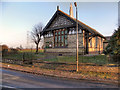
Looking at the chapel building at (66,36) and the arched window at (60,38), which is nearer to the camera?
the chapel building at (66,36)

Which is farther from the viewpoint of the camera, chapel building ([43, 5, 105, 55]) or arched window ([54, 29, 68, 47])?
arched window ([54, 29, 68, 47])

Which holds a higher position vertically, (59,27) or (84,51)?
(59,27)

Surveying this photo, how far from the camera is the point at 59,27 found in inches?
1012

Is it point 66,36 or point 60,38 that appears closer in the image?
point 66,36

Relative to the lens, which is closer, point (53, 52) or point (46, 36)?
point (53, 52)

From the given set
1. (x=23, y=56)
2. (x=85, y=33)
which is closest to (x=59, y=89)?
(x=23, y=56)

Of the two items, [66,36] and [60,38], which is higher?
[66,36]

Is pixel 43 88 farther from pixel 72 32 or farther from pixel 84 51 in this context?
pixel 72 32

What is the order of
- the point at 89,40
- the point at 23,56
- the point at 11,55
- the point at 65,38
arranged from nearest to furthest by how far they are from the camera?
the point at 23,56, the point at 11,55, the point at 89,40, the point at 65,38

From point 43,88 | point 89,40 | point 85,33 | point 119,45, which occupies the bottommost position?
point 43,88

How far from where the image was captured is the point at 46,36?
29.4 metres

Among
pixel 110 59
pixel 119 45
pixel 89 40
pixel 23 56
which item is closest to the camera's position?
pixel 119 45

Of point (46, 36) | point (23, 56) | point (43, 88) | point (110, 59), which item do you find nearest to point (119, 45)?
point (110, 59)

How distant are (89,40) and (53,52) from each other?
10269mm
